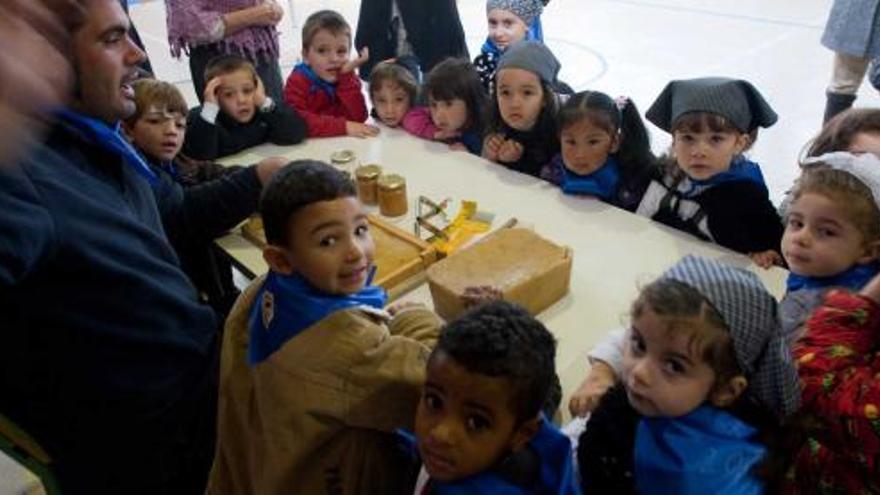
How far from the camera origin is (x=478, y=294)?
148 cm

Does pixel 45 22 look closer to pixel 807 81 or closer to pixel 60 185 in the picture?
pixel 60 185

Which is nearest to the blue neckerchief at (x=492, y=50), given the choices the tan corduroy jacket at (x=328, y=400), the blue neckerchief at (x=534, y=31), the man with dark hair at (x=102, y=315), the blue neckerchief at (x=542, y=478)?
the blue neckerchief at (x=534, y=31)

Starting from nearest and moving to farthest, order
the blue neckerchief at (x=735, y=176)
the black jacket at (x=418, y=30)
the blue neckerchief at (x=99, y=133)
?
the blue neckerchief at (x=99, y=133)
the blue neckerchief at (x=735, y=176)
the black jacket at (x=418, y=30)

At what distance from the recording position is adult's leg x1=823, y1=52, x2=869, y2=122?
3.15 meters

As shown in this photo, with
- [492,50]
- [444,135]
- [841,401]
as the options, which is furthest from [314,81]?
[841,401]

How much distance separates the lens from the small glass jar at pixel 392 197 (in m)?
2.02

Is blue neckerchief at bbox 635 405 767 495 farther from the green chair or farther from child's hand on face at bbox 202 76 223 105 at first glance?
child's hand on face at bbox 202 76 223 105

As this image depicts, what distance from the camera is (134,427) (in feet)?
4.62

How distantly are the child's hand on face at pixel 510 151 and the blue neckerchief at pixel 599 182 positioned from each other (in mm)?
277

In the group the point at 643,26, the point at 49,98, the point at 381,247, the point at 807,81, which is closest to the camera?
the point at 49,98

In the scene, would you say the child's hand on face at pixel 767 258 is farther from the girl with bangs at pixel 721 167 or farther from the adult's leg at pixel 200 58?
the adult's leg at pixel 200 58

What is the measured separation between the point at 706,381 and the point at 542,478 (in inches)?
11.4

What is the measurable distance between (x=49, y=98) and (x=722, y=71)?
5.27 meters

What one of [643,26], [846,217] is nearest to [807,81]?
[643,26]
